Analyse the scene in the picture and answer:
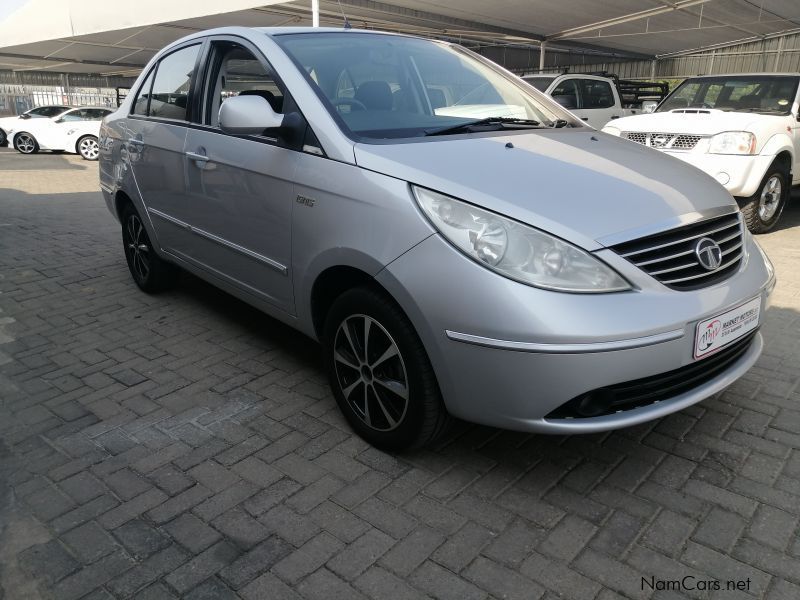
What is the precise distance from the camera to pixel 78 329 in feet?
13.8

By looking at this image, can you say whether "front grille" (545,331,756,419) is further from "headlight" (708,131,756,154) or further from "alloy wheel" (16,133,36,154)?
"alloy wheel" (16,133,36,154)

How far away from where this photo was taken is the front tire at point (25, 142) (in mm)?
18469

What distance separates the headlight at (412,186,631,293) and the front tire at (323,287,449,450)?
410 millimetres

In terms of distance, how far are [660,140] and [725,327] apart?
5.01 m

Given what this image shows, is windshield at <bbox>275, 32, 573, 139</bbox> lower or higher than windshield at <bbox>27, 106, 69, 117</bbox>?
higher

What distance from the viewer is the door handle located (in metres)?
3.43

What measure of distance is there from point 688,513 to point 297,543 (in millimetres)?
1391

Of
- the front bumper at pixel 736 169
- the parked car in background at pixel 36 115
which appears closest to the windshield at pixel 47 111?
the parked car in background at pixel 36 115

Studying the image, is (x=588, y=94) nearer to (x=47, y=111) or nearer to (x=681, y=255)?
(x=681, y=255)

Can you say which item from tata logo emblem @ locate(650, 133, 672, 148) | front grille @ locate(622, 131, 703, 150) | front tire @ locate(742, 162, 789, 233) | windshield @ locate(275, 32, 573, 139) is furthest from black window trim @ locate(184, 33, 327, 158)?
front tire @ locate(742, 162, 789, 233)

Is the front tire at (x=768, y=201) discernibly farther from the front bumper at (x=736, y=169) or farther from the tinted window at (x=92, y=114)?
the tinted window at (x=92, y=114)

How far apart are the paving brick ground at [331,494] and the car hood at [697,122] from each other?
338cm

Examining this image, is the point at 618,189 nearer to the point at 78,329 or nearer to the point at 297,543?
the point at 297,543

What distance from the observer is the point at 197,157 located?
3.50m
